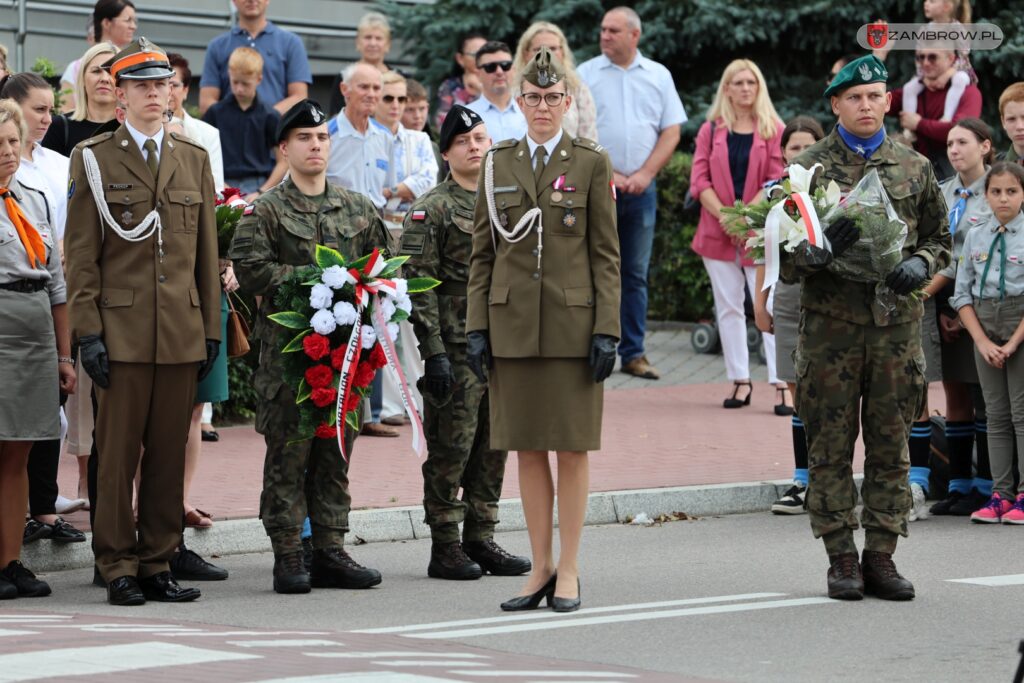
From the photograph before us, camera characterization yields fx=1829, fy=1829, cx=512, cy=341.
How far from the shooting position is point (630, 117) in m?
15.1

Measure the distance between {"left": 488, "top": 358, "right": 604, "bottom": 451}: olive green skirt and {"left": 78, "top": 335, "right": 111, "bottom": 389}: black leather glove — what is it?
1827mm

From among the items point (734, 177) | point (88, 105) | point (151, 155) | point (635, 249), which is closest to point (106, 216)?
point (151, 155)

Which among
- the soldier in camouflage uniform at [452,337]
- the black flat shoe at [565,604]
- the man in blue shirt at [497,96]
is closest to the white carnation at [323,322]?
the soldier in camouflage uniform at [452,337]

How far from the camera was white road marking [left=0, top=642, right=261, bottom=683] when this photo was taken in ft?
19.8

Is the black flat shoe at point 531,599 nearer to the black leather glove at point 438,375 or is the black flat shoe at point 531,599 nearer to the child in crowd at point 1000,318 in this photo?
the black leather glove at point 438,375

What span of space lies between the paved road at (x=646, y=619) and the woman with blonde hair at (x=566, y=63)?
4.53m

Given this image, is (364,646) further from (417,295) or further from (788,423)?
(788,423)

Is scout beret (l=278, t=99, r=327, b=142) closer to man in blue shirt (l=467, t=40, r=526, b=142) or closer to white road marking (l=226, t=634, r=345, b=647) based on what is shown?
white road marking (l=226, t=634, r=345, b=647)

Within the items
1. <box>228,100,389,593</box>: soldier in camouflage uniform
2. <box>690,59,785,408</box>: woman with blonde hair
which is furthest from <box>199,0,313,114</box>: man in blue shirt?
<box>228,100,389,593</box>: soldier in camouflage uniform

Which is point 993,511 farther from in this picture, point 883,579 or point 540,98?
point 540,98

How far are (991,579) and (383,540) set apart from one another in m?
3.36

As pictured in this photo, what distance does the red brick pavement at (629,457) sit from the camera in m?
10.8

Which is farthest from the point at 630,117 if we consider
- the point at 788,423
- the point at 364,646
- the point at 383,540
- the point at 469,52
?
the point at 364,646

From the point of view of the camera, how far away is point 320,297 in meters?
8.39
